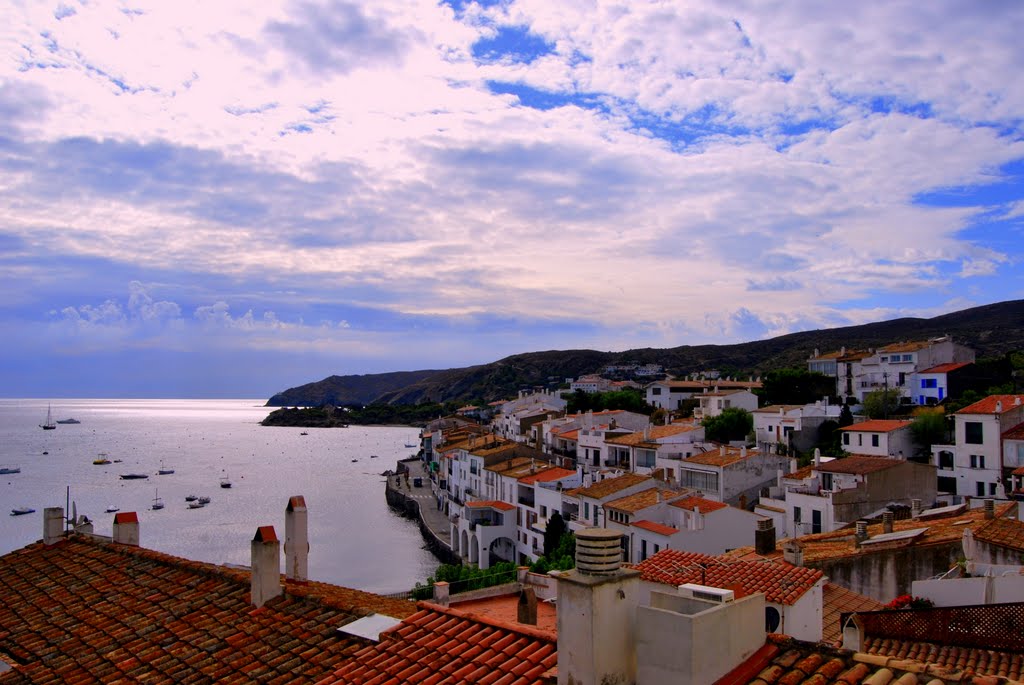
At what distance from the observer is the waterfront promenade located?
159 ft

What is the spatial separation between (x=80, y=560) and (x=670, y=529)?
69.2ft

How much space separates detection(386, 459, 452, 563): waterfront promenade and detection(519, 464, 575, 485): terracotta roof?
23.7 ft

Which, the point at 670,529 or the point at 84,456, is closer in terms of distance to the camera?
the point at 670,529

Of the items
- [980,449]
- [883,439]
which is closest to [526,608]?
[980,449]

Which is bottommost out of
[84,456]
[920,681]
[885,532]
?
[84,456]

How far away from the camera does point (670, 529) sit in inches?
1096

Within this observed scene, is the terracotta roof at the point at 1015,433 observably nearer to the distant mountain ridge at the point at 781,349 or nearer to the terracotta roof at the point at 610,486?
the terracotta roof at the point at 610,486

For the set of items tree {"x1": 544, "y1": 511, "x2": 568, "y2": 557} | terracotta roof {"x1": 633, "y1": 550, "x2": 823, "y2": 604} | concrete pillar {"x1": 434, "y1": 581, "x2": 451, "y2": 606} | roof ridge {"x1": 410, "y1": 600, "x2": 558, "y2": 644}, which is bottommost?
tree {"x1": 544, "y1": 511, "x2": 568, "y2": 557}

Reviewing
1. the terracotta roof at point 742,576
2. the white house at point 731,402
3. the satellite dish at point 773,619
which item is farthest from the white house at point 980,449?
the satellite dish at point 773,619

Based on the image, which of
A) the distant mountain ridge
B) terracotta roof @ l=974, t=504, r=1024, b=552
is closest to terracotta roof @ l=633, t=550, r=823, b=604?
terracotta roof @ l=974, t=504, r=1024, b=552

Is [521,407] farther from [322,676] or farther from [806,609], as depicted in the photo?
[322,676]

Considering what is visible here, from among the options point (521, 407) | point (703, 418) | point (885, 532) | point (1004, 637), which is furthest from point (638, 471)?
point (521, 407)

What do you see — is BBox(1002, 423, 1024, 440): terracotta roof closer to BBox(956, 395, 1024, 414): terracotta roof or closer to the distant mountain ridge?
BBox(956, 395, 1024, 414): terracotta roof

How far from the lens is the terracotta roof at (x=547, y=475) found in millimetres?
39938
